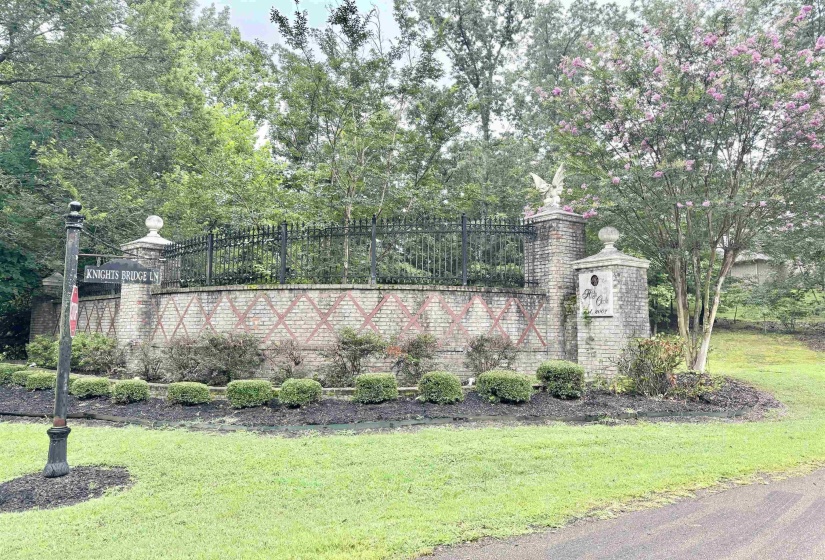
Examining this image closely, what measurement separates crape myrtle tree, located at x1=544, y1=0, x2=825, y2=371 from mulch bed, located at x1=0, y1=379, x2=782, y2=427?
308 centimetres

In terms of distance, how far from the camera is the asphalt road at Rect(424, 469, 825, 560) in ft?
11.2

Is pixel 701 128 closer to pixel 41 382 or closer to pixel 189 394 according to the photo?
pixel 189 394

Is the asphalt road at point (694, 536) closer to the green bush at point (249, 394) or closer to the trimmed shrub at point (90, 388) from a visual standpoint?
the green bush at point (249, 394)

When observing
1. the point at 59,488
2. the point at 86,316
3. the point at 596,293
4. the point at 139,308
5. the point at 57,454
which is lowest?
the point at 59,488

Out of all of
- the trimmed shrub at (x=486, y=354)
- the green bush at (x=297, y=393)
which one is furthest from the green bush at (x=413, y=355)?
the green bush at (x=297, y=393)

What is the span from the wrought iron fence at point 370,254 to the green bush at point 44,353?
3.76m

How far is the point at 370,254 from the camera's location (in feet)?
33.7

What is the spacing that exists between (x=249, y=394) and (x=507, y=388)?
3.87 metres

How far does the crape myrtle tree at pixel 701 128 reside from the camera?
375 inches

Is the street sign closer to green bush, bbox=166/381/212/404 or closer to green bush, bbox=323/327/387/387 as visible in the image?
green bush, bbox=166/381/212/404

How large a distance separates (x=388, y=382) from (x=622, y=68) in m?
7.60

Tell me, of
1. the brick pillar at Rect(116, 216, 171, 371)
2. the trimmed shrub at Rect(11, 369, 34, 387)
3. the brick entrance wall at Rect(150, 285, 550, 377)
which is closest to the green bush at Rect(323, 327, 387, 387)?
the brick entrance wall at Rect(150, 285, 550, 377)

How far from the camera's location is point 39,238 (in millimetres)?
14867

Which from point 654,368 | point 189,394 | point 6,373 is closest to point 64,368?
point 189,394
